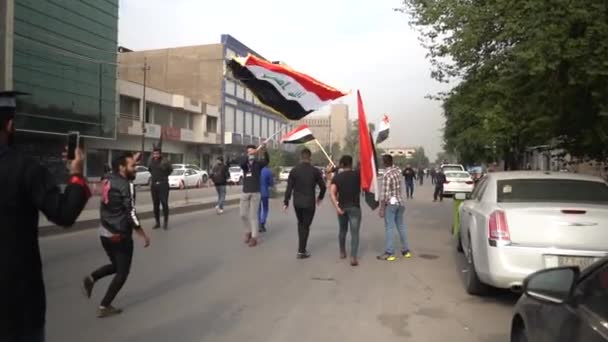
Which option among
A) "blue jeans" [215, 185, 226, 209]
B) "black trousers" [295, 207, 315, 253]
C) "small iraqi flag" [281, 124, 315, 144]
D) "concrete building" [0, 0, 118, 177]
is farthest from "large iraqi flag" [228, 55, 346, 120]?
"concrete building" [0, 0, 118, 177]

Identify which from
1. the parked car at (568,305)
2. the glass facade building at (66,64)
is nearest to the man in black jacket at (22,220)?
the parked car at (568,305)

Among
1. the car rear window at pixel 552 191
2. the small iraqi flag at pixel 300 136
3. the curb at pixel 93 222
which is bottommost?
the curb at pixel 93 222

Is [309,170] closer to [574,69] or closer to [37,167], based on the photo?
[574,69]

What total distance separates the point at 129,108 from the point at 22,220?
170 feet

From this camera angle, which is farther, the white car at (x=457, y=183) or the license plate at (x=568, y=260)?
the white car at (x=457, y=183)

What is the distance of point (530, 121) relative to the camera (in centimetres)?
1229

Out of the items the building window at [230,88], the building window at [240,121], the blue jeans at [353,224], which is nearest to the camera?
the blue jeans at [353,224]

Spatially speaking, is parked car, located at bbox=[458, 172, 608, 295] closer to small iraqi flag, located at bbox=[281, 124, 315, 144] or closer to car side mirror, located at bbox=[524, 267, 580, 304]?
car side mirror, located at bbox=[524, 267, 580, 304]

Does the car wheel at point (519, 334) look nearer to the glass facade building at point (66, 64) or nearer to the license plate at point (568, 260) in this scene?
the license plate at point (568, 260)

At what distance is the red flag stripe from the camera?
11.3 meters

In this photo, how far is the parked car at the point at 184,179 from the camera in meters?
37.4

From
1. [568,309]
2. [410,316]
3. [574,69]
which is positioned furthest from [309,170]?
[568,309]

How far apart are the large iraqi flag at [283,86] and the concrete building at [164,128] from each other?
29.6 metres

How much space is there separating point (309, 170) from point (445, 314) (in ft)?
13.7
